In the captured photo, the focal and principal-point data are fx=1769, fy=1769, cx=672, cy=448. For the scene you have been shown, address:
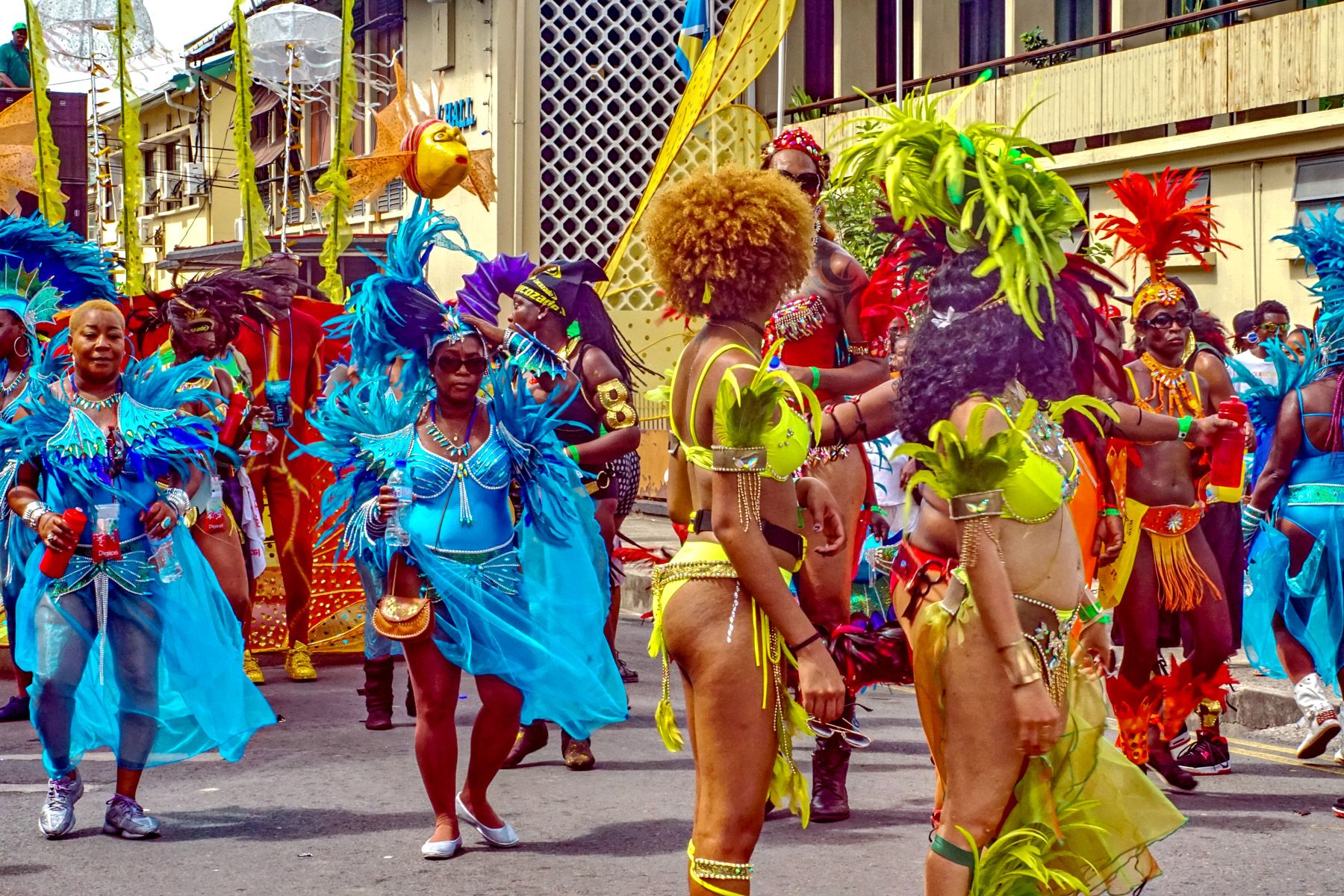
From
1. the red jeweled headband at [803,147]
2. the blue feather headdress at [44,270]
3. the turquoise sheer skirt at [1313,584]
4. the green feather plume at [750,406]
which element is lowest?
the turquoise sheer skirt at [1313,584]

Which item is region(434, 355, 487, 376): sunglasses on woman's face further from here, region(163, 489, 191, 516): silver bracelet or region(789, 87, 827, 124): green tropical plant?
region(789, 87, 827, 124): green tropical plant

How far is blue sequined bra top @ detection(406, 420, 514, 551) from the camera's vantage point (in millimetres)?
6180

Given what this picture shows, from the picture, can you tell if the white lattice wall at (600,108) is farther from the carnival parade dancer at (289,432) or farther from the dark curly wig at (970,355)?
the dark curly wig at (970,355)

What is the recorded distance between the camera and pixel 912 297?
570cm

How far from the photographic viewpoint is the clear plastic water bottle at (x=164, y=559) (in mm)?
6629

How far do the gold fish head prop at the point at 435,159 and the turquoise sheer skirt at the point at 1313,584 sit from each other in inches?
236

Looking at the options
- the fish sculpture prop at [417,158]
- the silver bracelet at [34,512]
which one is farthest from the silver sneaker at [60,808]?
the fish sculpture prop at [417,158]

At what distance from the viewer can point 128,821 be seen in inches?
248

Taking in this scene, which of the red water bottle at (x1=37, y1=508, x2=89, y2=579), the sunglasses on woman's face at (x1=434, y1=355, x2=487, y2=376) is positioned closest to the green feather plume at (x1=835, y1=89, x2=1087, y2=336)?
the sunglasses on woman's face at (x1=434, y1=355, x2=487, y2=376)

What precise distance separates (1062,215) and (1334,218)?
3.75 metres

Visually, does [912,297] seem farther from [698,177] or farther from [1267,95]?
[1267,95]

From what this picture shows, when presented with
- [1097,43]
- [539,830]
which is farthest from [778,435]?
[1097,43]

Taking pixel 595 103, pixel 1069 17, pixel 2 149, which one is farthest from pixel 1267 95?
pixel 2 149

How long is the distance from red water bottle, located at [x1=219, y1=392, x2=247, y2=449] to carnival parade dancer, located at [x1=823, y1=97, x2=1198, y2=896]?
566 centimetres
